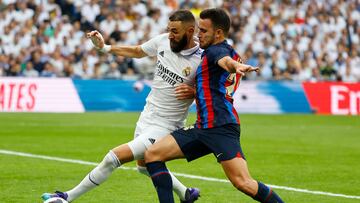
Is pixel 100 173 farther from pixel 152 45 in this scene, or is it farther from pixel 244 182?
pixel 244 182

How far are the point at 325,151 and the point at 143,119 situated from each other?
8.74 metres

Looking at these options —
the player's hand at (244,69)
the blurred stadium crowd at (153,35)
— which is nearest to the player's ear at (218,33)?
the player's hand at (244,69)

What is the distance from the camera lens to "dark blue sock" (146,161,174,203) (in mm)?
8836

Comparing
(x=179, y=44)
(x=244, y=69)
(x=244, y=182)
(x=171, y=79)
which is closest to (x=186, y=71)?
(x=171, y=79)

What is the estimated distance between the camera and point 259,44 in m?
33.0

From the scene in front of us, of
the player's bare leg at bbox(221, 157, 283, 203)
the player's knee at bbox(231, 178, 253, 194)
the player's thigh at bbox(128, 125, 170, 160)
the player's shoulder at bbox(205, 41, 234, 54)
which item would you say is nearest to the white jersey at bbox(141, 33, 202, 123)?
the player's thigh at bbox(128, 125, 170, 160)

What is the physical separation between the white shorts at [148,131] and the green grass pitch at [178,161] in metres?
1.30

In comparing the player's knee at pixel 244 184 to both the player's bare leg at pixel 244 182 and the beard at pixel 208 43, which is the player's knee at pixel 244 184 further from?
the beard at pixel 208 43

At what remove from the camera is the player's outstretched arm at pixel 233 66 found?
309 inches

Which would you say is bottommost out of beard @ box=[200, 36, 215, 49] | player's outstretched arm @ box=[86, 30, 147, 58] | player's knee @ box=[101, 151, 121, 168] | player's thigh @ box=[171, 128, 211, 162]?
player's knee @ box=[101, 151, 121, 168]

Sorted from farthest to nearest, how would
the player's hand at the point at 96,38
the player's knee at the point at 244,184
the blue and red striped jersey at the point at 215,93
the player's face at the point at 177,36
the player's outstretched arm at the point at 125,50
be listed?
the player's outstretched arm at the point at 125,50, the player's hand at the point at 96,38, the player's face at the point at 177,36, the blue and red striped jersey at the point at 215,93, the player's knee at the point at 244,184

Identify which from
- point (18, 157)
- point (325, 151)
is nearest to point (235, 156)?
point (18, 157)

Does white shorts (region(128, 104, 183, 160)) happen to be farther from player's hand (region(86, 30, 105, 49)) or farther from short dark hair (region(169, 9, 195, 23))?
short dark hair (region(169, 9, 195, 23))

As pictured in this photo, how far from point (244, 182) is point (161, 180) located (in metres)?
0.89
